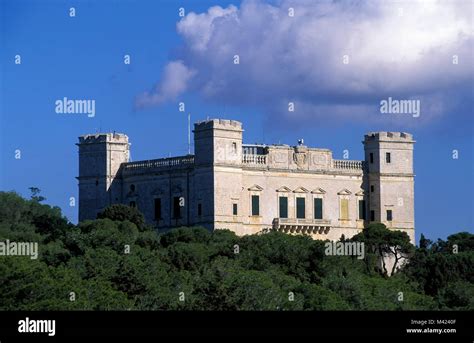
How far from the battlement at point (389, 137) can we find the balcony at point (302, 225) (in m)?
6.47

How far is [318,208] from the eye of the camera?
101812 mm

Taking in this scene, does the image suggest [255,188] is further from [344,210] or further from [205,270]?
[205,270]

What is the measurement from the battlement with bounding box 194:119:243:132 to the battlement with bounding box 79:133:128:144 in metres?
6.10

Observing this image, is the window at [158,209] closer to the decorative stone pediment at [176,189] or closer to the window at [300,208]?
the decorative stone pediment at [176,189]

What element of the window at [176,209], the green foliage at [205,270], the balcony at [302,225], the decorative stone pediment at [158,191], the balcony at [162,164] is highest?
the balcony at [162,164]

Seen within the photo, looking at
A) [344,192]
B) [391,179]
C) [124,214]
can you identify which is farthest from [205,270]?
[391,179]

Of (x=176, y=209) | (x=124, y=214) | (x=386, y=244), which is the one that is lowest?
(x=386, y=244)

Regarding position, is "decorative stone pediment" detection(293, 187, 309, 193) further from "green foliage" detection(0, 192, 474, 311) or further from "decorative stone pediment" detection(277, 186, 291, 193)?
"green foliage" detection(0, 192, 474, 311)

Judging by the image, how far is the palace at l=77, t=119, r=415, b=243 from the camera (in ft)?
318

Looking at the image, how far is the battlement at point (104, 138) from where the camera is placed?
101562 millimetres

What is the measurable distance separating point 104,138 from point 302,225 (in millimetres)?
12518

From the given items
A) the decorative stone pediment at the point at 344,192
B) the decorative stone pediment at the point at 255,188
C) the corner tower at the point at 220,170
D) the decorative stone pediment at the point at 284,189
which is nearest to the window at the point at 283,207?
the decorative stone pediment at the point at 284,189
